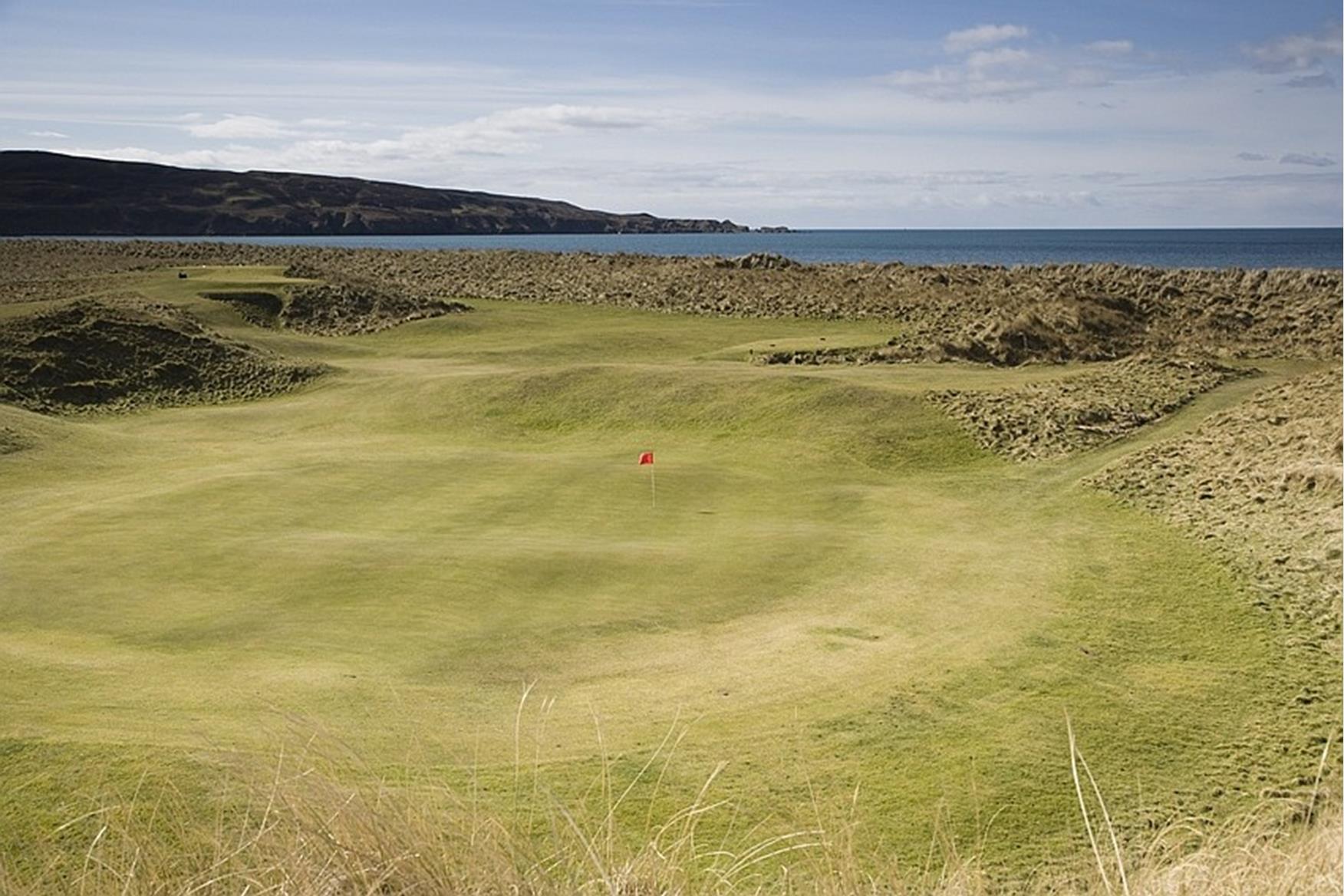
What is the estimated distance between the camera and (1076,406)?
24.4 metres

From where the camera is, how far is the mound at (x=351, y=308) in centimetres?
4150

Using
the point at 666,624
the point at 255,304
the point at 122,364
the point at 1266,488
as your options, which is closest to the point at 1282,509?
the point at 1266,488

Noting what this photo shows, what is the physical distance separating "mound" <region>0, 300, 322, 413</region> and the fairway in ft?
22.2

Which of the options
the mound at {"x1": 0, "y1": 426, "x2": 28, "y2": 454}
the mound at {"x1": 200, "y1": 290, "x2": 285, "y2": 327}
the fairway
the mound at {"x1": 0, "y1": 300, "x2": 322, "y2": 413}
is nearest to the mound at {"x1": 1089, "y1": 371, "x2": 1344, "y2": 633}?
the fairway

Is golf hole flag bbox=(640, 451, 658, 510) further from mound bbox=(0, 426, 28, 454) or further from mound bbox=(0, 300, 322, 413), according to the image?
mound bbox=(0, 300, 322, 413)

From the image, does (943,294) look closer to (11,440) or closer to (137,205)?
(11,440)

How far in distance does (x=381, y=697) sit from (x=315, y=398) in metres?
21.7

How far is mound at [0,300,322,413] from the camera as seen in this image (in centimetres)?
2989

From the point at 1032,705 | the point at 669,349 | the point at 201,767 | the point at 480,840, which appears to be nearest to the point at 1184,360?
the point at 669,349

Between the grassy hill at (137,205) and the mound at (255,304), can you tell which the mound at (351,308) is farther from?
the grassy hill at (137,205)

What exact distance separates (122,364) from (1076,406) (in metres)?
23.1

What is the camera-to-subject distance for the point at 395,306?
43.9 metres

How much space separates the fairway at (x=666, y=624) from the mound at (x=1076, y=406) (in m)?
0.66

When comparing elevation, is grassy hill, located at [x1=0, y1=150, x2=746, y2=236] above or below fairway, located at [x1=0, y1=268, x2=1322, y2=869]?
above
